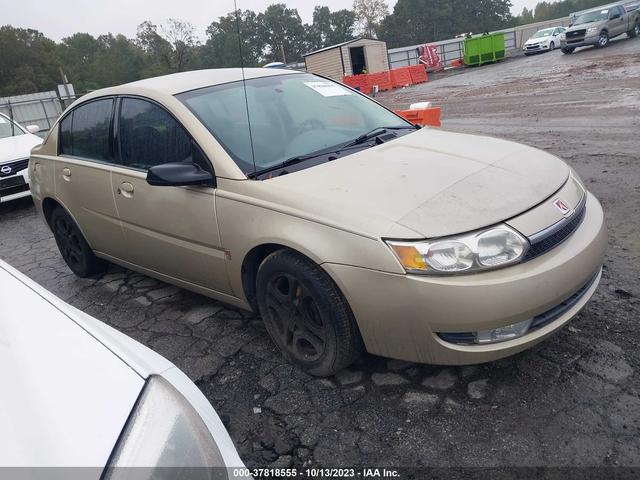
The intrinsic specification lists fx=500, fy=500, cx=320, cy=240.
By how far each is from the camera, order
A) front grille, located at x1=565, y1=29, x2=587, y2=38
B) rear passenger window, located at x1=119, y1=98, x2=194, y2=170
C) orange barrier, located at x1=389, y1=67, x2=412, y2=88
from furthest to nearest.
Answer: orange barrier, located at x1=389, y1=67, x2=412, y2=88 < front grille, located at x1=565, y1=29, x2=587, y2=38 < rear passenger window, located at x1=119, y1=98, x2=194, y2=170

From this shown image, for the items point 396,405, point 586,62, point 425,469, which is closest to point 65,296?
point 396,405

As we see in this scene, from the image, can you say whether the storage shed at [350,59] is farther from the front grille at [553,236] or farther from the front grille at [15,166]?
the front grille at [553,236]

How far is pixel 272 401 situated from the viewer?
8.21ft

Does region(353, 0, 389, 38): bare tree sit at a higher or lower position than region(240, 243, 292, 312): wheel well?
higher

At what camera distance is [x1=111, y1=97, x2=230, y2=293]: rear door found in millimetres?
2846

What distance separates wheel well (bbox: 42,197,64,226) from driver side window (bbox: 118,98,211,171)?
1314 mm

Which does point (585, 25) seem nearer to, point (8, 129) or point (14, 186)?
point (8, 129)

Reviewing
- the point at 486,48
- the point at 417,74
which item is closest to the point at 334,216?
the point at 417,74

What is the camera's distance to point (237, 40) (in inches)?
111

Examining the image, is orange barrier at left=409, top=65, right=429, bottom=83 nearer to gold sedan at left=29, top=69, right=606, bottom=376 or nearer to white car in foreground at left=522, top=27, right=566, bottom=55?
white car in foreground at left=522, top=27, right=566, bottom=55

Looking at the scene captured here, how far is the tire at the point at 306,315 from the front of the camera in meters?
2.31

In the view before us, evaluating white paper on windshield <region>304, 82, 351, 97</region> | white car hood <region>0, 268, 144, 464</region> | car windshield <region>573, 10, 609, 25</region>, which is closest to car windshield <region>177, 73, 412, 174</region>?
white paper on windshield <region>304, 82, 351, 97</region>

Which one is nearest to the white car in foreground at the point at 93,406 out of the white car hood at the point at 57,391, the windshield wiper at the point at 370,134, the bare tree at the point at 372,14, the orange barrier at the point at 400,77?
the white car hood at the point at 57,391

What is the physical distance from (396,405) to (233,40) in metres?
2.20
